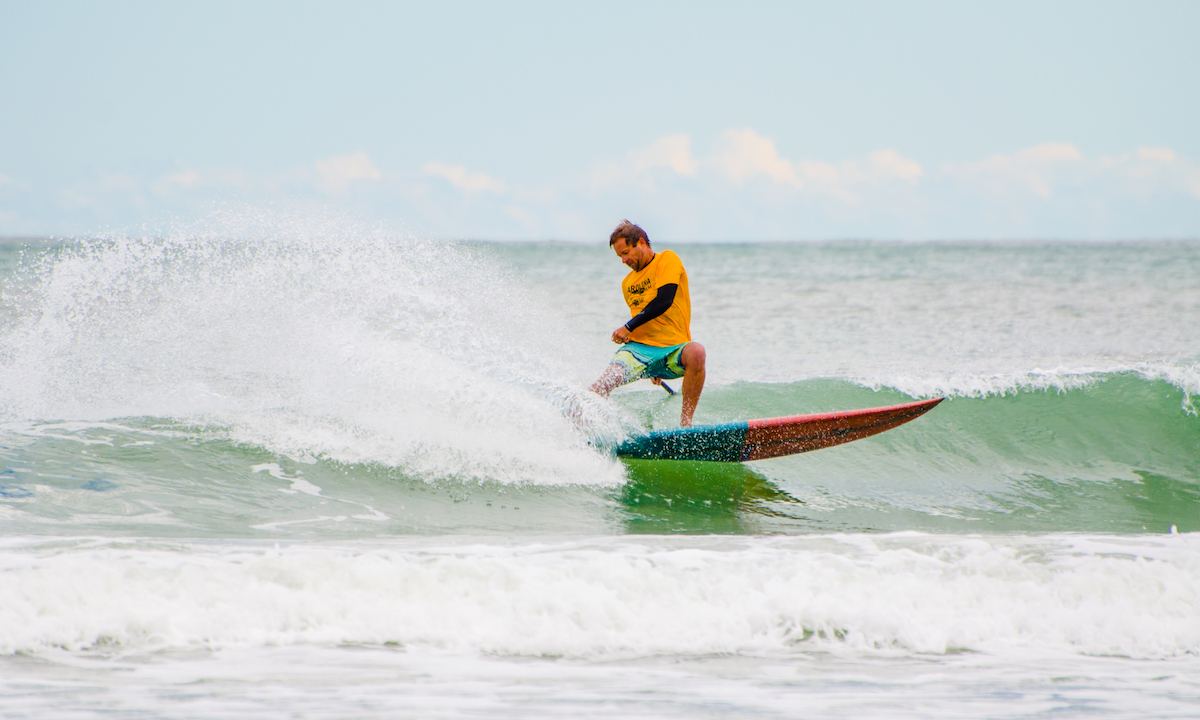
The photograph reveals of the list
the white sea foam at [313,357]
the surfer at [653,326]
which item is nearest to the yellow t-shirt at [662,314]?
the surfer at [653,326]

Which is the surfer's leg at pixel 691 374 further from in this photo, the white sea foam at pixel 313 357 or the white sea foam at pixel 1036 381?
the white sea foam at pixel 1036 381

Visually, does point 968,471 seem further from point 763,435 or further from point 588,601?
point 588,601

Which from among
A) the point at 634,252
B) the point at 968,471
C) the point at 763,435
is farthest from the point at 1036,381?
the point at 634,252

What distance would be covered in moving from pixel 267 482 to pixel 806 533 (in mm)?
3405

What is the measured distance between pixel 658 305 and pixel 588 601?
250cm

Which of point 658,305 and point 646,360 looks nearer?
point 658,305

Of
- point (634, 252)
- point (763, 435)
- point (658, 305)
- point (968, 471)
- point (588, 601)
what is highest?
point (634, 252)

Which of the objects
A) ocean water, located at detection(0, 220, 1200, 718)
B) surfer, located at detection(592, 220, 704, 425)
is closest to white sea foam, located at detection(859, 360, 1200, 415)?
ocean water, located at detection(0, 220, 1200, 718)

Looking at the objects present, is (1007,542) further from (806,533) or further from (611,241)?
(611,241)

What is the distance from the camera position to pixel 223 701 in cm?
279

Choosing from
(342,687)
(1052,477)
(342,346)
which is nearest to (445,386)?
(342,346)

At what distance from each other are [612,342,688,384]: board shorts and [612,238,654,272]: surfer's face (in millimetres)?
598

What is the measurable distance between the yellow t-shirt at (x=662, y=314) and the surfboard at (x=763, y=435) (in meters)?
0.66

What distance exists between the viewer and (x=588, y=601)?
3645 millimetres
